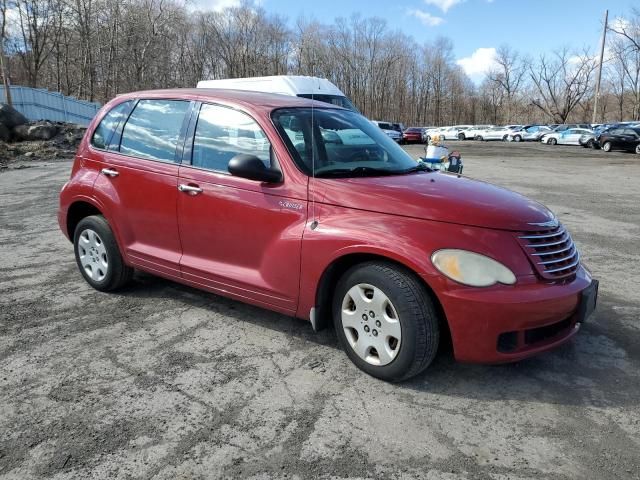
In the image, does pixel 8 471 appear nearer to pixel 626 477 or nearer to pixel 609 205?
pixel 626 477

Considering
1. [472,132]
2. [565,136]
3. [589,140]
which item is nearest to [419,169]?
[589,140]

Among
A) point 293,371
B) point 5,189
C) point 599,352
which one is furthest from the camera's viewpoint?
point 5,189

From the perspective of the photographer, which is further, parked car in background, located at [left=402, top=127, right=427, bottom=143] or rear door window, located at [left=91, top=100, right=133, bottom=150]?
parked car in background, located at [left=402, top=127, right=427, bottom=143]

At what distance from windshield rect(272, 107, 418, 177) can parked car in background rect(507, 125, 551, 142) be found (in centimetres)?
5095

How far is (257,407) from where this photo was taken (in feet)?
9.84

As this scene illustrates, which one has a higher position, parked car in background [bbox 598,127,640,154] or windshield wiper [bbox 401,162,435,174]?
parked car in background [bbox 598,127,640,154]

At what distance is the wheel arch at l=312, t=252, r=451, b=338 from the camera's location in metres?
3.07

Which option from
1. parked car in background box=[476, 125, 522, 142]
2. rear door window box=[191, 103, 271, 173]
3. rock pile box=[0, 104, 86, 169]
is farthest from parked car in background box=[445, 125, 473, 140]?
rear door window box=[191, 103, 271, 173]

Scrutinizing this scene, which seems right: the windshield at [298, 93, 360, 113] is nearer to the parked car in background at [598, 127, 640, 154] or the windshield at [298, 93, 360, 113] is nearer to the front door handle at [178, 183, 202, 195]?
the front door handle at [178, 183, 202, 195]

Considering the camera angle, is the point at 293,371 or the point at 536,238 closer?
the point at 536,238

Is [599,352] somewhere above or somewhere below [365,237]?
below

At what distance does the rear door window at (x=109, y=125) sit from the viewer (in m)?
4.63

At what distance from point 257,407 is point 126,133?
2.80 metres

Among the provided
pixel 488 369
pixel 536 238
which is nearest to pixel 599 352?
pixel 488 369
